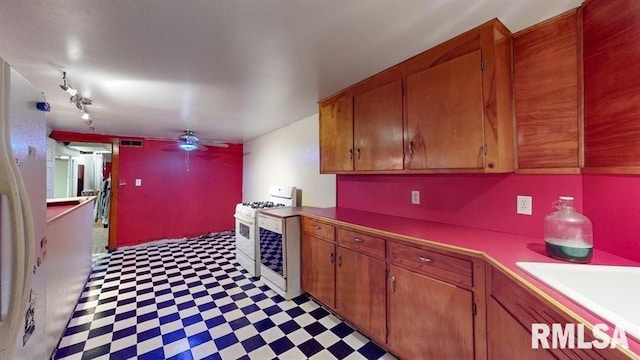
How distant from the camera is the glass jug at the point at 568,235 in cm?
105

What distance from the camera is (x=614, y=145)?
1.07m

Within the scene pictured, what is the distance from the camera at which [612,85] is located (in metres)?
1.08

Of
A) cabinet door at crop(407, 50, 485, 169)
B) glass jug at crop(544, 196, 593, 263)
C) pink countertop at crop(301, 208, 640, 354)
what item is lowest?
pink countertop at crop(301, 208, 640, 354)

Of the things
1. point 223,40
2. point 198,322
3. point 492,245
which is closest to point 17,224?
point 223,40

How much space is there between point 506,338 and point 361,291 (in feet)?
3.05

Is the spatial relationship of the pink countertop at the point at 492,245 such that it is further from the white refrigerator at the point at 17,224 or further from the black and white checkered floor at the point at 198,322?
the white refrigerator at the point at 17,224

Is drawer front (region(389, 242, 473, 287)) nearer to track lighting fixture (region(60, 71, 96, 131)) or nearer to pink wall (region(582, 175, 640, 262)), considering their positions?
pink wall (region(582, 175, 640, 262))

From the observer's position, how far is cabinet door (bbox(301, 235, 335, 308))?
2.10m

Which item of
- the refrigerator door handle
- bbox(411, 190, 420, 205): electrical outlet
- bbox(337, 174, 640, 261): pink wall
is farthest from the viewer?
bbox(411, 190, 420, 205): electrical outlet

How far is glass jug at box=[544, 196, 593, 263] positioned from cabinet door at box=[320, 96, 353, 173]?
146cm

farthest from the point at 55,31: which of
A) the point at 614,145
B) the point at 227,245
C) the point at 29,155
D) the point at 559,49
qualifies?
the point at 227,245

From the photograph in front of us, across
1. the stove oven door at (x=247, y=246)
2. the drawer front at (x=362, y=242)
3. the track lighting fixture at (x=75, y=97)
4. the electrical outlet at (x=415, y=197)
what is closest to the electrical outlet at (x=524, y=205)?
the electrical outlet at (x=415, y=197)

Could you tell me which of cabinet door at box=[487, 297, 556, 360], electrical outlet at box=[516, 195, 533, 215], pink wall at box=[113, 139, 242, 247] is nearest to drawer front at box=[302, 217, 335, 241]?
cabinet door at box=[487, 297, 556, 360]

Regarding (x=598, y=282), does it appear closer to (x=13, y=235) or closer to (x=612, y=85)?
(x=612, y=85)
